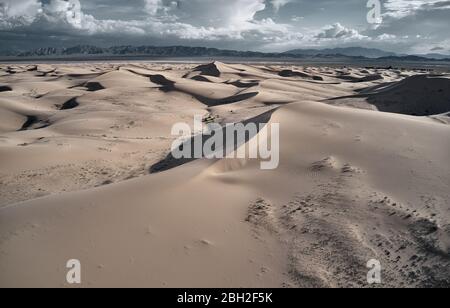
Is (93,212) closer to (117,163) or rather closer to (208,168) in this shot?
(208,168)

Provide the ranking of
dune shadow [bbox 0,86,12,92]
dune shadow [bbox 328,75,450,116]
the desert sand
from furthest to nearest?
dune shadow [bbox 0,86,12,92]
dune shadow [bbox 328,75,450,116]
the desert sand

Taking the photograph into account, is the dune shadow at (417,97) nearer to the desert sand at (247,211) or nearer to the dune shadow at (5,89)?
the desert sand at (247,211)

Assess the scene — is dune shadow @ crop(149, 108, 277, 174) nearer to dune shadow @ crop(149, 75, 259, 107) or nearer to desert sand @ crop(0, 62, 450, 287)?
desert sand @ crop(0, 62, 450, 287)

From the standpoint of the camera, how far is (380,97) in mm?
20172

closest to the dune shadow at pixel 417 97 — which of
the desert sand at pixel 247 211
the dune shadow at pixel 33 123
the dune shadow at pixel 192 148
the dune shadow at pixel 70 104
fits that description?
the desert sand at pixel 247 211

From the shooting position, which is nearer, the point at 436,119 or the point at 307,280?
the point at 307,280

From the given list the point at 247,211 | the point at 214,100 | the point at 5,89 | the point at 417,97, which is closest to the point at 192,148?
the point at 247,211

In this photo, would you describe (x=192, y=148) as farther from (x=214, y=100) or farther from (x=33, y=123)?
(x=214, y=100)

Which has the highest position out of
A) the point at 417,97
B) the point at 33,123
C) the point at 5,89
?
the point at 417,97

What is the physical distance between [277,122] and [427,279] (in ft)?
21.1

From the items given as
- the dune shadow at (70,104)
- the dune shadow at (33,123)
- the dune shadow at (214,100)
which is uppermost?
the dune shadow at (214,100)

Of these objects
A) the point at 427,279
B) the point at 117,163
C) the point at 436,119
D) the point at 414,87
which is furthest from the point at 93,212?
the point at 414,87

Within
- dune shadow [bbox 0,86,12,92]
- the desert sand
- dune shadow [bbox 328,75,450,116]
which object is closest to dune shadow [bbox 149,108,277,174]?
the desert sand

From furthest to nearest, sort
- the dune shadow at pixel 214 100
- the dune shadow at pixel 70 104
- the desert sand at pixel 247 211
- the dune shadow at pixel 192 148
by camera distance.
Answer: the dune shadow at pixel 214 100
the dune shadow at pixel 70 104
the dune shadow at pixel 192 148
the desert sand at pixel 247 211
